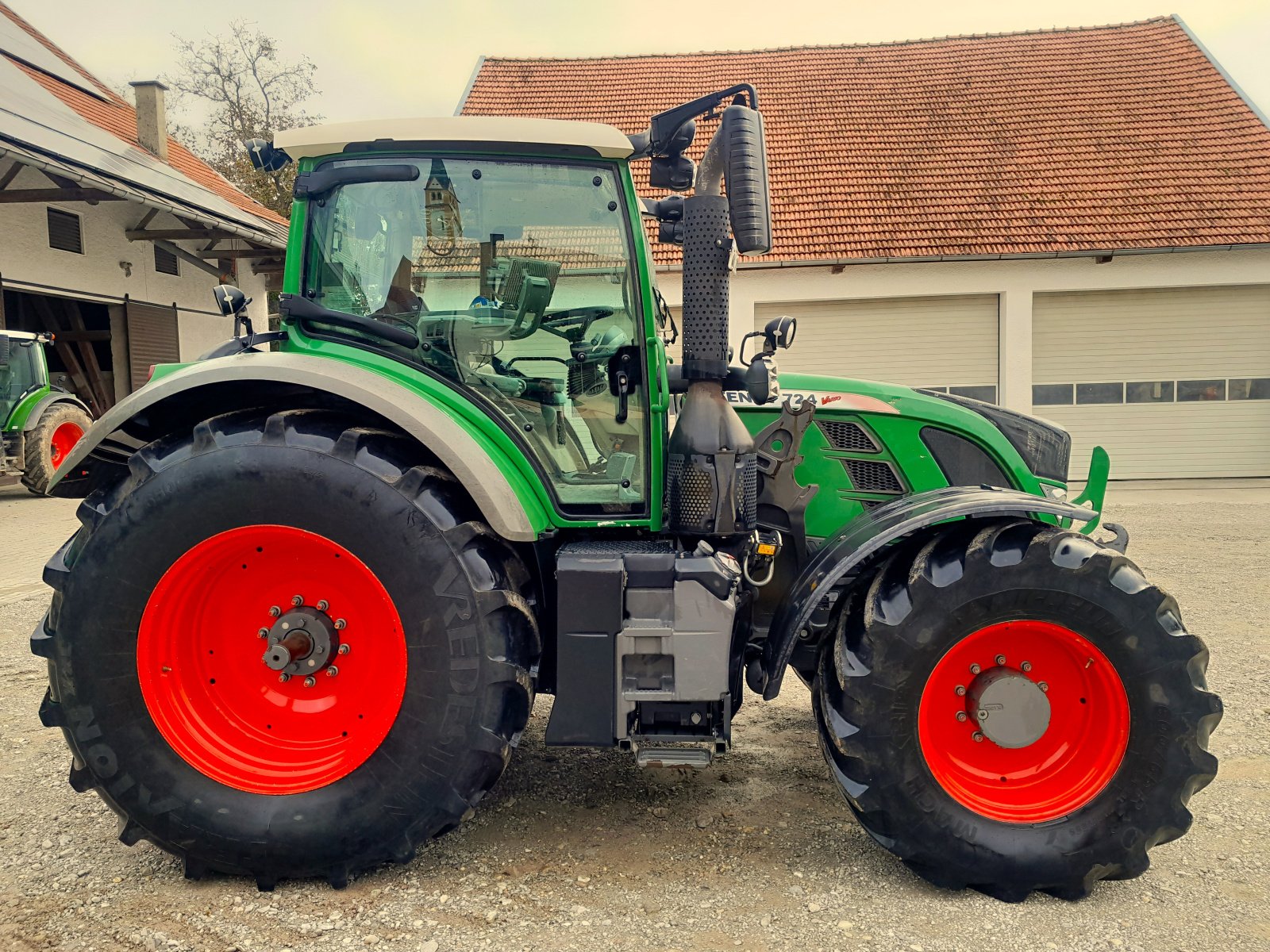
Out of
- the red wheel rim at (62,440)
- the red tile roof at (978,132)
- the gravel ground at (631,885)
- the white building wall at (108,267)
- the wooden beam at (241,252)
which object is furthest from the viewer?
the wooden beam at (241,252)

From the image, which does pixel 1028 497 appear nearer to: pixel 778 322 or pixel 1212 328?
pixel 778 322

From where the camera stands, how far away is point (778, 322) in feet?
9.59

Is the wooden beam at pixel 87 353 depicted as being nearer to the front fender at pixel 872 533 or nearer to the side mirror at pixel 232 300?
the side mirror at pixel 232 300

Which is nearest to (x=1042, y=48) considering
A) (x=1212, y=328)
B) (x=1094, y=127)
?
(x=1094, y=127)

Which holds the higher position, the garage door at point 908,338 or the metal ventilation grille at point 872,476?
the garage door at point 908,338

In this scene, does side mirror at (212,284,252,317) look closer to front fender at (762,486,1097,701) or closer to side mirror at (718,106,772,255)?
side mirror at (718,106,772,255)

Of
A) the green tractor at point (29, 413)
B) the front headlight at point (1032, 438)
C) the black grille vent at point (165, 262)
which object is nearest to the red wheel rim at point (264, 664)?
the front headlight at point (1032, 438)

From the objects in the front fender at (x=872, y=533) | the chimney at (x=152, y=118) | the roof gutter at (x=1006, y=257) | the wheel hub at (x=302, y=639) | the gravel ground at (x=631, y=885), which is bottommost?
the gravel ground at (x=631, y=885)

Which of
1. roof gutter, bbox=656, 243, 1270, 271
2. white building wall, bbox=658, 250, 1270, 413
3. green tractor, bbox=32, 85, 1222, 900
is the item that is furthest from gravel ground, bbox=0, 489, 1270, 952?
roof gutter, bbox=656, 243, 1270, 271

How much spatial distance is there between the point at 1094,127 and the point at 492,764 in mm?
14998

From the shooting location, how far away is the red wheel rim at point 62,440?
1174 cm

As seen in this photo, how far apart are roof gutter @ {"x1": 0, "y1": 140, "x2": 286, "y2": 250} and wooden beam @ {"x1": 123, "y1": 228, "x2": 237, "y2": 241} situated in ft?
1.16

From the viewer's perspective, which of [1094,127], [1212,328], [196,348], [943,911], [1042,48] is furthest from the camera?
[196,348]

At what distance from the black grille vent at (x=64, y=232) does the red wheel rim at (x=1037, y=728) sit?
14.7m
